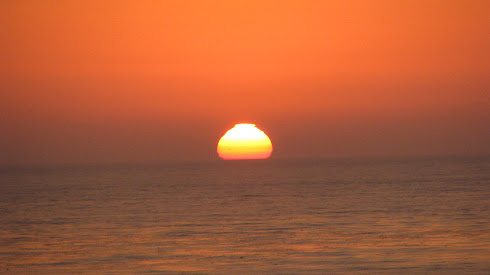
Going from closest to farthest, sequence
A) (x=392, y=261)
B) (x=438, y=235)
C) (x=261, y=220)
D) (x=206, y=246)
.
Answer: (x=392, y=261), (x=206, y=246), (x=438, y=235), (x=261, y=220)

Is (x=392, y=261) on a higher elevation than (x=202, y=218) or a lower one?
lower

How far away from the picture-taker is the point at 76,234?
3512 centimetres

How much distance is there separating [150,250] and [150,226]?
1123 cm

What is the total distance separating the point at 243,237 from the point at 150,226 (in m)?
7.84

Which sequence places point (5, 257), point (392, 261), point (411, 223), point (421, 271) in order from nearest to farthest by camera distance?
point (421, 271) < point (392, 261) < point (5, 257) < point (411, 223)

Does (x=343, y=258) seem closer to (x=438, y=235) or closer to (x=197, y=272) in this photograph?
(x=197, y=272)

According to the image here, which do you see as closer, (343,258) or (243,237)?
(343,258)

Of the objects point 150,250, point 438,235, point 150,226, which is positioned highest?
point 150,226

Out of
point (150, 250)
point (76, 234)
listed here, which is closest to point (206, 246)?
point (150, 250)

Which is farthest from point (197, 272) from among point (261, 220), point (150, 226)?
point (261, 220)

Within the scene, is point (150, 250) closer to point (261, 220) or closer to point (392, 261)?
point (392, 261)

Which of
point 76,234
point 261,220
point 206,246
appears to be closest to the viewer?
point 206,246

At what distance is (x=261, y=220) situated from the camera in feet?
139

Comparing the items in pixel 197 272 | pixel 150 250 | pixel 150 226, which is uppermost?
pixel 150 226
